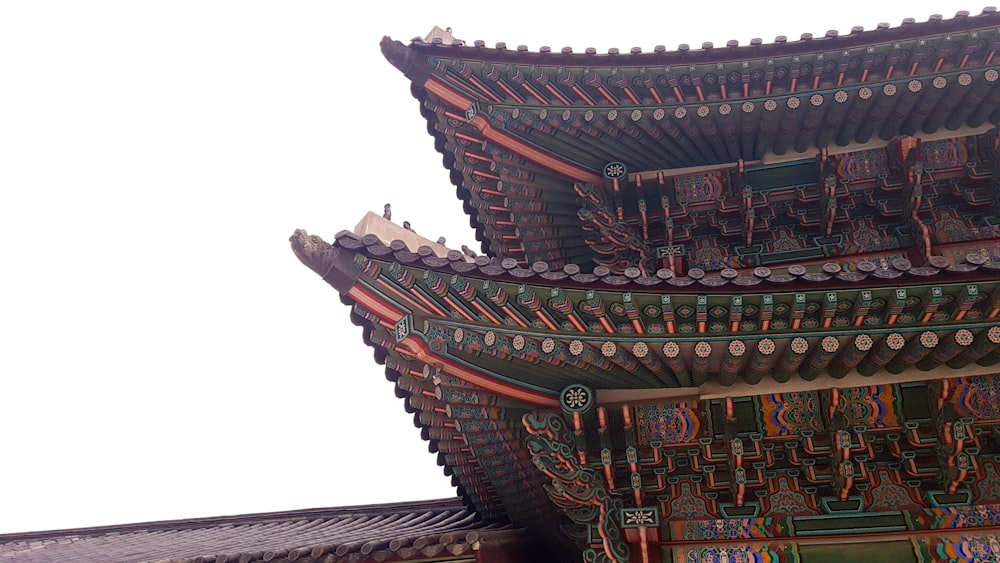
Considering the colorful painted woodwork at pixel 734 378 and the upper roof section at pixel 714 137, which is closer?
the colorful painted woodwork at pixel 734 378

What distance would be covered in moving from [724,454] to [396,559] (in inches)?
117

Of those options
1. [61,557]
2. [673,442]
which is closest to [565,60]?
[673,442]

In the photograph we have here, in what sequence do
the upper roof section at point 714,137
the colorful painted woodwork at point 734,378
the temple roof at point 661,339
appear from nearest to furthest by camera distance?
the temple roof at point 661,339
the colorful painted woodwork at point 734,378
the upper roof section at point 714,137

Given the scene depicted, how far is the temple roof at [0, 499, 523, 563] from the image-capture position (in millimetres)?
6711

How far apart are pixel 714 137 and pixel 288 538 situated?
24.2ft

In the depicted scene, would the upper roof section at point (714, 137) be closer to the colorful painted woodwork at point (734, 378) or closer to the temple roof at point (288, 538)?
the colorful painted woodwork at point (734, 378)

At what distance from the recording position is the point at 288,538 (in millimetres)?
9992

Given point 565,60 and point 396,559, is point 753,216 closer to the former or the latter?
point 565,60

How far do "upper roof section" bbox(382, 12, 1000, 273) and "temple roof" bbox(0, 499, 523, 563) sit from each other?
391cm

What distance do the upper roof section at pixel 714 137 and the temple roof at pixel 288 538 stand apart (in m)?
3.91

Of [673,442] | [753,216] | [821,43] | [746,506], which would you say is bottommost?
[746,506]

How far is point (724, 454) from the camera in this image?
654cm

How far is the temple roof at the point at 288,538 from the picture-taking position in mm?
6711

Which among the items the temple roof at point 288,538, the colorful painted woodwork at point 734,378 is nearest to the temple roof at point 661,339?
the colorful painted woodwork at point 734,378
